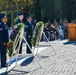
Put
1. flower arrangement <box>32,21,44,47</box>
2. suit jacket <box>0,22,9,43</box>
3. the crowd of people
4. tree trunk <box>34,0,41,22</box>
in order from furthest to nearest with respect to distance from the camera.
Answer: tree trunk <box>34,0,41,22</box>, the crowd of people, flower arrangement <box>32,21,44,47</box>, suit jacket <box>0,22,9,43</box>

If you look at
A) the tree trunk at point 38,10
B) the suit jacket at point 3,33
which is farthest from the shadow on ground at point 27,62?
the tree trunk at point 38,10

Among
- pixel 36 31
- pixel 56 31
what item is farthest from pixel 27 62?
pixel 56 31

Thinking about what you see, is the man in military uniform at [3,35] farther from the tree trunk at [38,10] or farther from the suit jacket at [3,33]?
the tree trunk at [38,10]

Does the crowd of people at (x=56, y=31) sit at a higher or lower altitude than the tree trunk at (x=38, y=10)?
lower

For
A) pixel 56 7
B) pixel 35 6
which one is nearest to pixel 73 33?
pixel 35 6

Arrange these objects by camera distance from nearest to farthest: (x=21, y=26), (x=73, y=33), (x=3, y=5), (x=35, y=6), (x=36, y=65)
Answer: (x=21, y=26) → (x=36, y=65) → (x=73, y=33) → (x=3, y=5) → (x=35, y=6)

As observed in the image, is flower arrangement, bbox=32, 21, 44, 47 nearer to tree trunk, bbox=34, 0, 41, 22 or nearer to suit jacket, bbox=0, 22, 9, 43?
suit jacket, bbox=0, 22, 9, 43

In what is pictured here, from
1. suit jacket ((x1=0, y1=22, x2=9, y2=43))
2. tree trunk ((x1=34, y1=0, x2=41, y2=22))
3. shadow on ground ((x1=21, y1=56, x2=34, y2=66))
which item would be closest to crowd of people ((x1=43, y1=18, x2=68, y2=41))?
shadow on ground ((x1=21, y1=56, x2=34, y2=66))

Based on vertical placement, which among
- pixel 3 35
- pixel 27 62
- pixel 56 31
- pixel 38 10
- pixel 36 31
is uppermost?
pixel 3 35

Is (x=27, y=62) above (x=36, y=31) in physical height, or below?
below

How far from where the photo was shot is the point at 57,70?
1069cm

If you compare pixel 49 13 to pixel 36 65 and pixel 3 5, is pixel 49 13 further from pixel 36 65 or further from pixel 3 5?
pixel 36 65

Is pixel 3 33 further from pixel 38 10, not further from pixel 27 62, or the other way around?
pixel 38 10

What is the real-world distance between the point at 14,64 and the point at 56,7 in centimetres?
3596
